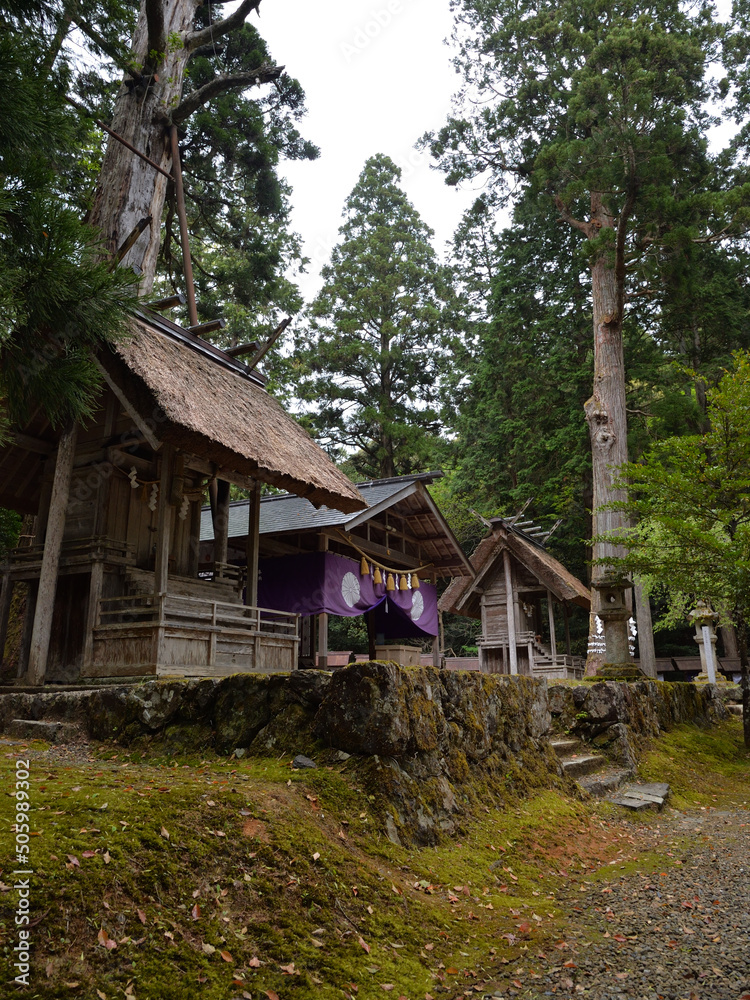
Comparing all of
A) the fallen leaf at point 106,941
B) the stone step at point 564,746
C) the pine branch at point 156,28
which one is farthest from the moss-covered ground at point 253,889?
the pine branch at point 156,28

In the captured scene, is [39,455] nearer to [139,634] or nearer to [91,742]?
[139,634]

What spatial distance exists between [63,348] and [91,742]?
314 cm

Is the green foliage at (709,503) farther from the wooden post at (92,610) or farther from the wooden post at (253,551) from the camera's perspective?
the wooden post at (92,610)

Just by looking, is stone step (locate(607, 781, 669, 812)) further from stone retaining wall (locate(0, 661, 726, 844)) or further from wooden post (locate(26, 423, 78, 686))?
wooden post (locate(26, 423, 78, 686))

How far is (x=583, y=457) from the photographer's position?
20.2 m

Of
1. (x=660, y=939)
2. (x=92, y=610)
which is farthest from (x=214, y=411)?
(x=660, y=939)

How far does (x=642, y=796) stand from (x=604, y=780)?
0.43 metres

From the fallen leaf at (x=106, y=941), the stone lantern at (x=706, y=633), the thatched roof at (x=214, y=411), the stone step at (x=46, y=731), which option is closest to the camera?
the fallen leaf at (x=106, y=941)

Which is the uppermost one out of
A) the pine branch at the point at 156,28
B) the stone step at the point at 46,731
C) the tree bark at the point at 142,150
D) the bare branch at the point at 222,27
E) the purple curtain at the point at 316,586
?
the bare branch at the point at 222,27

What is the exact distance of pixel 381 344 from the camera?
25734mm

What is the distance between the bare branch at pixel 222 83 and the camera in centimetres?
1157

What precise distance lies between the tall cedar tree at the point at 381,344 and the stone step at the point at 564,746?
16.9 m

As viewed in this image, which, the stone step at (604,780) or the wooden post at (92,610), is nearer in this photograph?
the stone step at (604,780)

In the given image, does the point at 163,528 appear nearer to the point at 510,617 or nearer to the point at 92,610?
the point at 92,610
